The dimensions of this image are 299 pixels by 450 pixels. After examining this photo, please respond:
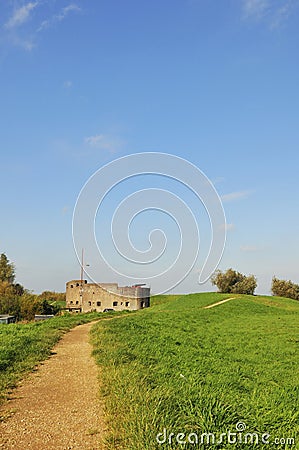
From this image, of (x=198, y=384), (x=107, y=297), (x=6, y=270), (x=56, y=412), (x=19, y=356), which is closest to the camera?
(x=56, y=412)

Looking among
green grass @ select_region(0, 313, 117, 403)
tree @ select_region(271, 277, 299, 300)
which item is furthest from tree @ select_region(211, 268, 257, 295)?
green grass @ select_region(0, 313, 117, 403)

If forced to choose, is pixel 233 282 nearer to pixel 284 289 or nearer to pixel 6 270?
pixel 284 289

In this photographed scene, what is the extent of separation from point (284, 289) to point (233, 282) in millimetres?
9551

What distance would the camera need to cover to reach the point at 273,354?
692 inches

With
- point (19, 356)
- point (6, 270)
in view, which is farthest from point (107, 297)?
point (19, 356)

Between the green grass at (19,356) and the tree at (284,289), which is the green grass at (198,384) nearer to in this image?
the green grass at (19,356)

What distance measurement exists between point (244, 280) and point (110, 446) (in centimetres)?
6907

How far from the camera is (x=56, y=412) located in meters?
6.93

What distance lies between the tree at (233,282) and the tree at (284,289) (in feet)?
17.5

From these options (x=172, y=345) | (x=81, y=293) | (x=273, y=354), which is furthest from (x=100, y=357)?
(x=81, y=293)

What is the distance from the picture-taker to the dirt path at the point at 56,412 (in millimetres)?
5652

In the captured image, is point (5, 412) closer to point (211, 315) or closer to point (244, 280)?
point (211, 315)

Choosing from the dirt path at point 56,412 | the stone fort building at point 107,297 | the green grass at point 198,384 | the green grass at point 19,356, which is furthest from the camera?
the stone fort building at point 107,297

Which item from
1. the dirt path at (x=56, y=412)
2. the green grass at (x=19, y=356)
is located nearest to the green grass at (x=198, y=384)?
the dirt path at (x=56, y=412)
